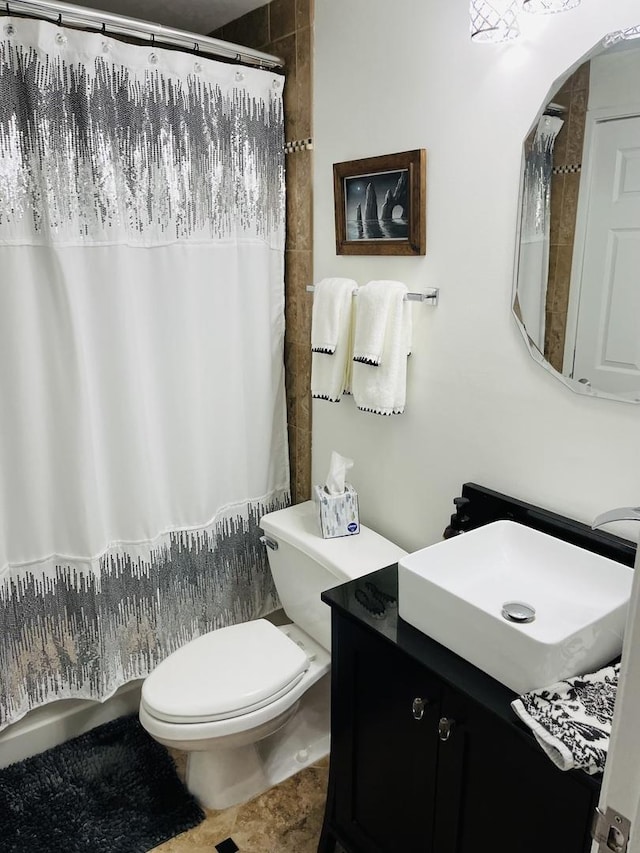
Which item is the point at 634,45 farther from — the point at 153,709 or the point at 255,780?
the point at 255,780

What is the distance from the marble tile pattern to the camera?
142cm

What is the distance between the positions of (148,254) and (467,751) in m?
1.52

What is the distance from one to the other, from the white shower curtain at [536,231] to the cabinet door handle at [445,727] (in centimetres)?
84

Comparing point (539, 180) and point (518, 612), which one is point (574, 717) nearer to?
point (518, 612)

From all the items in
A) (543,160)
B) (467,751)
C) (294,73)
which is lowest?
(467,751)

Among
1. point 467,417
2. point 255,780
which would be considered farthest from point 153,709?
point 467,417

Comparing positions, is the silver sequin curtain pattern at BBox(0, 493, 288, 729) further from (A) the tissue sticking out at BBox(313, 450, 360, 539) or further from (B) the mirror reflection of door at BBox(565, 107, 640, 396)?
(B) the mirror reflection of door at BBox(565, 107, 640, 396)

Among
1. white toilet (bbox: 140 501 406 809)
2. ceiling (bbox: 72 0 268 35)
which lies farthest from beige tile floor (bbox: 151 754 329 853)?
ceiling (bbox: 72 0 268 35)

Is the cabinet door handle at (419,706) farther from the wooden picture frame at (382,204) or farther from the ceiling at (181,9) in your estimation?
the ceiling at (181,9)

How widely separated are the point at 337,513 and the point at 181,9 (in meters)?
1.68

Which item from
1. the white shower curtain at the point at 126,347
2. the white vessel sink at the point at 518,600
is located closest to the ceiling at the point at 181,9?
the white shower curtain at the point at 126,347

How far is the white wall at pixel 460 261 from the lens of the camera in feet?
4.90

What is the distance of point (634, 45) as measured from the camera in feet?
4.32

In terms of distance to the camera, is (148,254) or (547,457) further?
(148,254)
